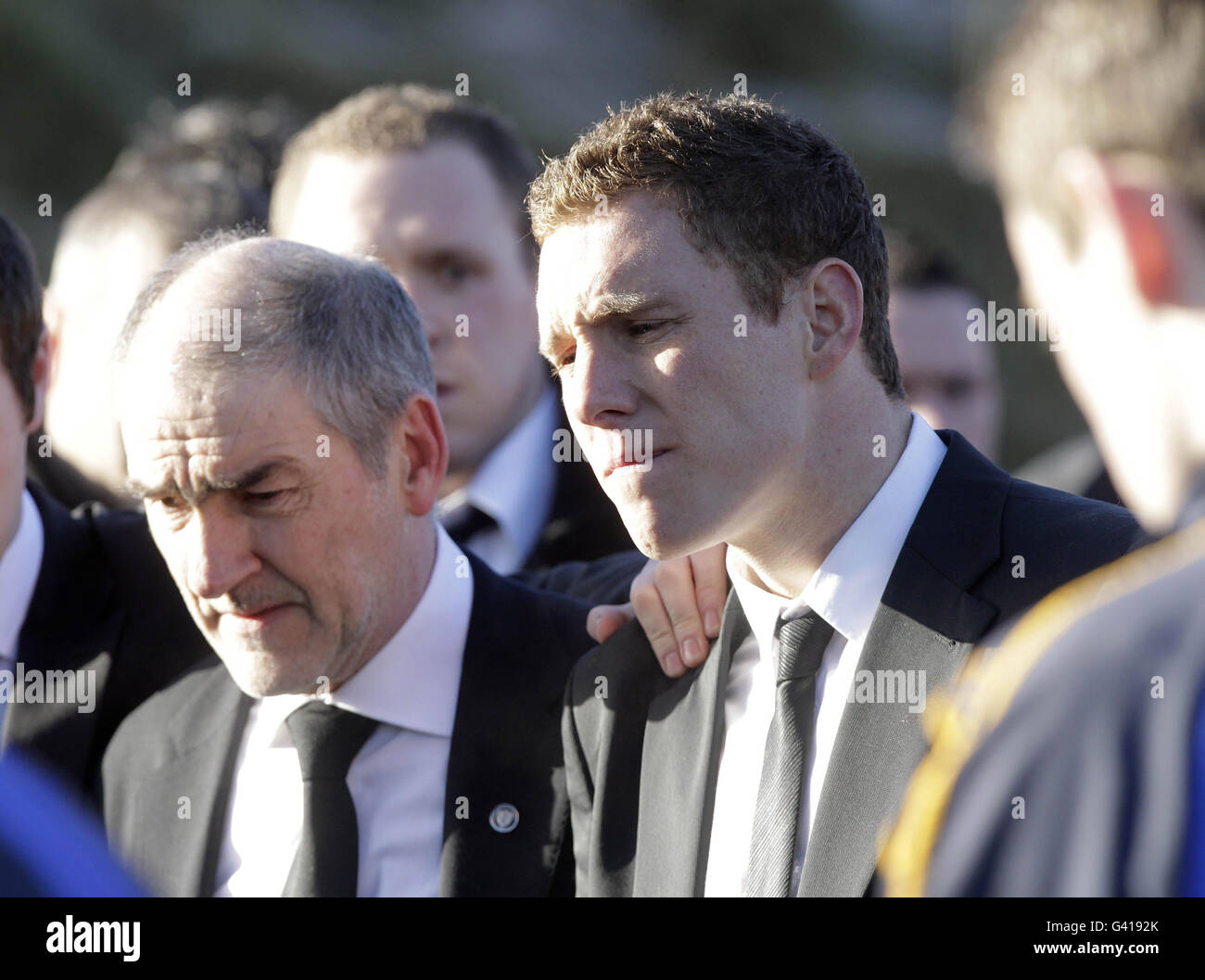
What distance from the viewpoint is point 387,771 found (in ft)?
10.1

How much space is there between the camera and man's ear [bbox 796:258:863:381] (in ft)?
8.71

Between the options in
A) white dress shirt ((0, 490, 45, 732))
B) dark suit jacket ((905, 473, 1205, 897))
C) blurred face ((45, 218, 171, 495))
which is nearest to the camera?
dark suit jacket ((905, 473, 1205, 897))

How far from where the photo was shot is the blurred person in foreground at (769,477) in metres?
2.50

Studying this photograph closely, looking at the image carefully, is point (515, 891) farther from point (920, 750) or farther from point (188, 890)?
point (920, 750)

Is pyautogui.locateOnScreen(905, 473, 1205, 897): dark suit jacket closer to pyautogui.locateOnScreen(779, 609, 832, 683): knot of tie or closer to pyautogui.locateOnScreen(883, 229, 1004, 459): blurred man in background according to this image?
pyautogui.locateOnScreen(779, 609, 832, 683): knot of tie

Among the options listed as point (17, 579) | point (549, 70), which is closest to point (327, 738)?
point (17, 579)

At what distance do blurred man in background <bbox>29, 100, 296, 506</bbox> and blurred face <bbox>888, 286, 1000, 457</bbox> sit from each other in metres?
2.24

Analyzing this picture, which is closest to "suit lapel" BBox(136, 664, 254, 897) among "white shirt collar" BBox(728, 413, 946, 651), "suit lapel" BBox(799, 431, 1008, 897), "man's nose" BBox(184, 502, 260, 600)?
"man's nose" BBox(184, 502, 260, 600)

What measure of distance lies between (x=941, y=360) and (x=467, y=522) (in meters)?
1.84

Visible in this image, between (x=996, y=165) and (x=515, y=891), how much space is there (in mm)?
1756

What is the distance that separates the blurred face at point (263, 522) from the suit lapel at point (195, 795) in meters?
0.24

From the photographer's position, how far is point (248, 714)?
332cm

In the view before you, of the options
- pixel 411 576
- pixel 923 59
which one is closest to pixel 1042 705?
pixel 411 576

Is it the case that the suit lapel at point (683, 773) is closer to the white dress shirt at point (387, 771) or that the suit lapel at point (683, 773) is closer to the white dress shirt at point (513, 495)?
the white dress shirt at point (387, 771)
